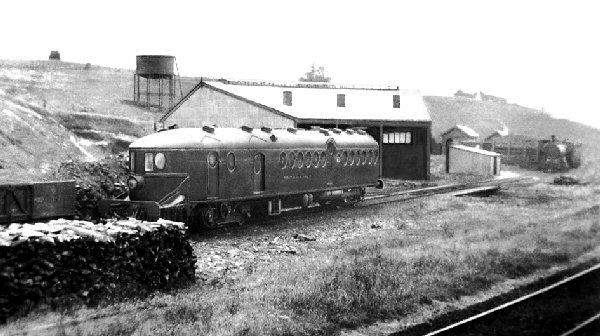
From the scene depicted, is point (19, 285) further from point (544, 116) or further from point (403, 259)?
point (544, 116)

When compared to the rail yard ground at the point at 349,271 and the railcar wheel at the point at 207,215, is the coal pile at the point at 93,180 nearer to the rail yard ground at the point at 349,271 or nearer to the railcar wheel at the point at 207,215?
the railcar wheel at the point at 207,215

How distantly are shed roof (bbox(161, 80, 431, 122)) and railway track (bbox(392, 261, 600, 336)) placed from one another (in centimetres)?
2483

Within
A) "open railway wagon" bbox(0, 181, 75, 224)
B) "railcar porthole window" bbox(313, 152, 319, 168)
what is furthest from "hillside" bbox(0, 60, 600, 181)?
"railcar porthole window" bbox(313, 152, 319, 168)

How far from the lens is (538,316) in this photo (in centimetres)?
1247

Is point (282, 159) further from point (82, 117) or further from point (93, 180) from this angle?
point (82, 117)

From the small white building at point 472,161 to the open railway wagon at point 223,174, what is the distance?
26.8m

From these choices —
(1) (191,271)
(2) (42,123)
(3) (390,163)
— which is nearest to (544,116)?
(3) (390,163)

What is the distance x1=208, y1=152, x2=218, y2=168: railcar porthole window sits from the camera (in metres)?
21.4

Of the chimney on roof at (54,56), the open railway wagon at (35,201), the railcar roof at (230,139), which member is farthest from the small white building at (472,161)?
the chimney on roof at (54,56)

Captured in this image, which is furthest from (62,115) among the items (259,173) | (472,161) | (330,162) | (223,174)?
(472,161)

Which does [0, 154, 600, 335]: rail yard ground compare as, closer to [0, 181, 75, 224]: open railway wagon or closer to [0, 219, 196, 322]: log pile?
[0, 219, 196, 322]: log pile

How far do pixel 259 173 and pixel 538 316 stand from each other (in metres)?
12.9

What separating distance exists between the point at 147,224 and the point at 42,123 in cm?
2802

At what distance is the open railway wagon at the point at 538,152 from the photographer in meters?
56.9
